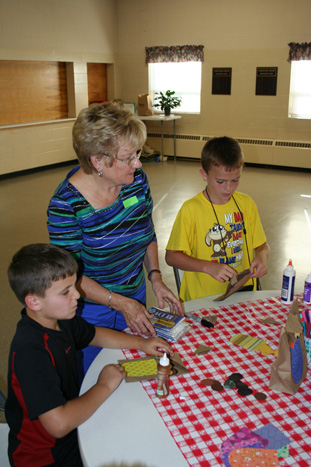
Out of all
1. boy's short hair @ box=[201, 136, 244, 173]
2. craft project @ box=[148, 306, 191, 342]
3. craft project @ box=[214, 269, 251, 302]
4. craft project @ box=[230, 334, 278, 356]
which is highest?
boy's short hair @ box=[201, 136, 244, 173]

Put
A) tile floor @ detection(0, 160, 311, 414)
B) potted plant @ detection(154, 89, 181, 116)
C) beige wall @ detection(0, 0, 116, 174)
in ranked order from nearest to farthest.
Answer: tile floor @ detection(0, 160, 311, 414)
beige wall @ detection(0, 0, 116, 174)
potted plant @ detection(154, 89, 181, 116)

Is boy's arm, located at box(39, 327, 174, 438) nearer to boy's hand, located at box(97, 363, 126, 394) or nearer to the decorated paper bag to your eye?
boy's hand, located at box(97, 363, 126, 394)

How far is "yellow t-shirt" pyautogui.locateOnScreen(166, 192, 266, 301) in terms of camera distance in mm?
2160

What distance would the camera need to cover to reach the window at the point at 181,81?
31.2 ft

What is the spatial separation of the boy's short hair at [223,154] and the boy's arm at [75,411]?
1.19 metres

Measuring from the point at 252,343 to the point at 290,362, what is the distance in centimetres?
28

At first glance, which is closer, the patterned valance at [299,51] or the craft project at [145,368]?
the craft project at [145,368]

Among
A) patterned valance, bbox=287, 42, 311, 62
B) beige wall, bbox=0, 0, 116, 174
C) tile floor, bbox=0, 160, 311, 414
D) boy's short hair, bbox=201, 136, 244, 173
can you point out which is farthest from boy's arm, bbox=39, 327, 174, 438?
patterned valance, bbox=287, 42, 311, 62

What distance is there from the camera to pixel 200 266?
2.00 metres

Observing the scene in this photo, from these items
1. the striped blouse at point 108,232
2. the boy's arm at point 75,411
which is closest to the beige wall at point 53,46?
the striped blouse at point 108,232

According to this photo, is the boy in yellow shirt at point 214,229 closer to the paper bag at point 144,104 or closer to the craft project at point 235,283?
the craft project at point 235,283

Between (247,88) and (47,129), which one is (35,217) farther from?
(247,88)

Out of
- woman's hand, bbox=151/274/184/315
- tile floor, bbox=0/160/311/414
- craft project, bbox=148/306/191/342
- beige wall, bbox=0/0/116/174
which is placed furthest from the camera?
beige wall, bbox=0/0/116/174

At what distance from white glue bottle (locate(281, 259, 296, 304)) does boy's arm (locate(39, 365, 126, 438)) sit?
0.89 m
